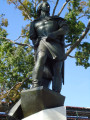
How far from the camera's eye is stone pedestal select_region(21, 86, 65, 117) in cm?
323

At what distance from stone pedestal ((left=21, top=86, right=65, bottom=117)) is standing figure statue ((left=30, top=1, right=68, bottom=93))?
0.21 meters

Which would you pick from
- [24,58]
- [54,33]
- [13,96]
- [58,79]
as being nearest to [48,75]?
[58,79]

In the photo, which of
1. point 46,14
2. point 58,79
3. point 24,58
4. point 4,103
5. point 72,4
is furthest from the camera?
point 24,58

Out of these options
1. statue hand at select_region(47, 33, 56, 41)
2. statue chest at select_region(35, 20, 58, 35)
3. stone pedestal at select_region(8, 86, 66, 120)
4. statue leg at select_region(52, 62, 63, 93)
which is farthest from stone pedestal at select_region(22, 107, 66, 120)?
statue chest at select_region(35, 20, 58, 35)

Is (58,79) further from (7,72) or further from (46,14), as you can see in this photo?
(7,72)

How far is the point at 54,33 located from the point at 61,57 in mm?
500

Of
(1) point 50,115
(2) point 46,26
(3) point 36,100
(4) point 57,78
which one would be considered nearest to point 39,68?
(4) point 57,78

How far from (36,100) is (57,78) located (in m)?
0.72

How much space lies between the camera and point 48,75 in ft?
12.6

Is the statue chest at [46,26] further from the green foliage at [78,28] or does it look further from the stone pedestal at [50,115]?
the green foliage at [78,28]

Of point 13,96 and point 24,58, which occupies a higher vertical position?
point 24,58

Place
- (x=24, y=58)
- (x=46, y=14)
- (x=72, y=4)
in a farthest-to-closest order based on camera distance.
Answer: (x=24, y=58) → (x=72, y=4) → (x=46, y=14)

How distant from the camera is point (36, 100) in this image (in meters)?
3.24

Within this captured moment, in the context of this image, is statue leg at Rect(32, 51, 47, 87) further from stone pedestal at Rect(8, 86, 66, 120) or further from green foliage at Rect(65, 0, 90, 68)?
green foliage at Rect(65, 0, 90, 68)
